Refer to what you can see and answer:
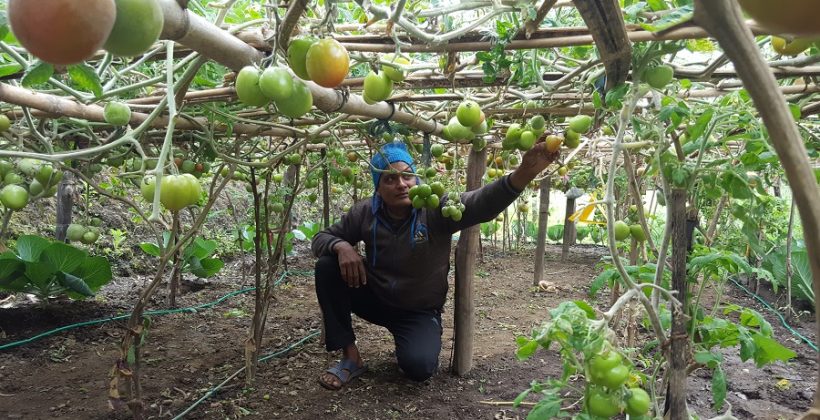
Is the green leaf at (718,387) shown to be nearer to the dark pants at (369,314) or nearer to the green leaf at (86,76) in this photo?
the dark pants at (369,314)

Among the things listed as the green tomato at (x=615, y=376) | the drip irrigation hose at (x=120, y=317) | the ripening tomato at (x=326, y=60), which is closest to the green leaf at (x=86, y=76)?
the ripening tomato at (x=326, y=60)

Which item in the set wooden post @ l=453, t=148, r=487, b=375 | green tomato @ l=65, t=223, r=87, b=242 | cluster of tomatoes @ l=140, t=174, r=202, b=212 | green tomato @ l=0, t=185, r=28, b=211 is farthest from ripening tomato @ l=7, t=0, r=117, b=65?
green tomato @ l=65, t=223, r=87, b=242

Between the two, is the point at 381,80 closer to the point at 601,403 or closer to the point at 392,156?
the point at 601,403

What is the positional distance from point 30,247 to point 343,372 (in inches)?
106

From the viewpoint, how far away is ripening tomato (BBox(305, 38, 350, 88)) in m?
1.18

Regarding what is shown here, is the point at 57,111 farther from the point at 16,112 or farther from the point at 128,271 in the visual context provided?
the point at 128,271

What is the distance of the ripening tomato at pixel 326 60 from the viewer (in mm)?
1179

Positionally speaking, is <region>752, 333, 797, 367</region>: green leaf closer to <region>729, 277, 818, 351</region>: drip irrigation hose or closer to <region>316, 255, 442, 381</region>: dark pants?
<region>316, 255, 442, 381</region>: dark pants

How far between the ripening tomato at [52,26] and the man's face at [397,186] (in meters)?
2.66

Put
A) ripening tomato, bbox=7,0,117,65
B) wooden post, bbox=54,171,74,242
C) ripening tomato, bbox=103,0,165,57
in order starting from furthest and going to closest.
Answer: wooden post, bbox=54,171,74,242
ripening tomato, bbox=103,0,165,57
ripening tomato, bbox=7,0,117,65

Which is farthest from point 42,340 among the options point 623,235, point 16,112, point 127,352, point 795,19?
point 795,19

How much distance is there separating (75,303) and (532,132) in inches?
169

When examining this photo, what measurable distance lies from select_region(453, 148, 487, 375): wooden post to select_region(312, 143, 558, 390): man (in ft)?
0.46

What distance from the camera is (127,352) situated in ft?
6.88
